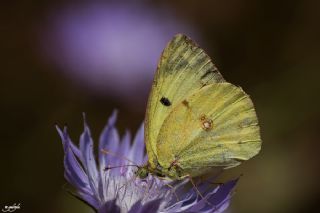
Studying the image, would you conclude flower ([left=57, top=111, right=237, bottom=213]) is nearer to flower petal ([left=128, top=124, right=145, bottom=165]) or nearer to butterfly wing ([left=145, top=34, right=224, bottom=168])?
flower petal ([left=128, top=124, right=145, bottom=165])

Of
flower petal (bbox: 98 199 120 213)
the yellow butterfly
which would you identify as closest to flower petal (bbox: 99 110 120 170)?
the yellow butterfly

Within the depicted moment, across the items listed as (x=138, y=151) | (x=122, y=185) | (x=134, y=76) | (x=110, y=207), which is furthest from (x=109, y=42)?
(x=110, y=207)

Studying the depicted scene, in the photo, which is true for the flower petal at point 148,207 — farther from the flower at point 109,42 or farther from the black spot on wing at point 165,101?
the flower at point 109,42

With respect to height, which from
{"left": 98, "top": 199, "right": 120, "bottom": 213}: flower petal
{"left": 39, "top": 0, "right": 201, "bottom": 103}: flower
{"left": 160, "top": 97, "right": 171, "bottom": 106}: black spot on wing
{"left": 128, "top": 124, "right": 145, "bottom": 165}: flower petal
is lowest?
{"left": 98, "top": 199, "right": 120, "bottom": 213}: flower petal

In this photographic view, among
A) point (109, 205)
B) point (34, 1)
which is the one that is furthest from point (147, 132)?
point (34, 1)

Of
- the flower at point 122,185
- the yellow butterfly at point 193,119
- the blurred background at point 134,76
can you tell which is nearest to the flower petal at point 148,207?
the flower at point 122,185

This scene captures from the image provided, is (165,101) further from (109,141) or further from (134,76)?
(134,76)

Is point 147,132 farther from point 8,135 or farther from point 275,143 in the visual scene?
point 275,143
